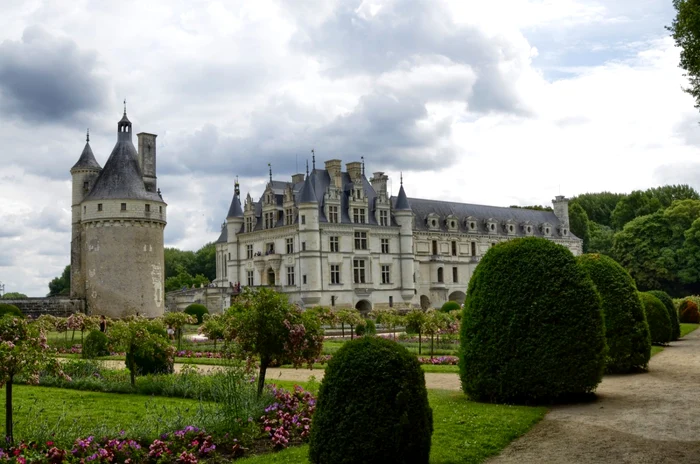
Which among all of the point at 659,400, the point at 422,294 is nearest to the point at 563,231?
the point at 422,294

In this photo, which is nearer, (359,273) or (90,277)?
(90,277)

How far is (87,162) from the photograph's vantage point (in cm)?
4384

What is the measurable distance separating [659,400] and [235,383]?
7.26 m

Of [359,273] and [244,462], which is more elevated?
[359,273]

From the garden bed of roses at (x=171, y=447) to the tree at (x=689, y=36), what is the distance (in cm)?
1148

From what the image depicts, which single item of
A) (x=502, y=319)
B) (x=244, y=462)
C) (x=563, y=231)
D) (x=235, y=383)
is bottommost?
(x=244, y=462)

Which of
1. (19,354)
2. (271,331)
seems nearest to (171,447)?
(19,354)

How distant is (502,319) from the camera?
11961 mm

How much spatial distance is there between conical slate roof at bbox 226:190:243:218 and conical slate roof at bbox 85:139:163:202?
9.61 m

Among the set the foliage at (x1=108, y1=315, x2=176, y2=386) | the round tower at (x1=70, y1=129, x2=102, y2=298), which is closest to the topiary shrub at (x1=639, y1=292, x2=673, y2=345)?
the foliage at (x1=108, y1=315, x2=176, y2=386)

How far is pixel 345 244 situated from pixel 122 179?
15018 mm

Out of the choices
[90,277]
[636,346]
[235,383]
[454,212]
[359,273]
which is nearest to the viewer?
[235,383]

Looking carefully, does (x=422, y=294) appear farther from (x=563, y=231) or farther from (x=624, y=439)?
(x=624, y=439)

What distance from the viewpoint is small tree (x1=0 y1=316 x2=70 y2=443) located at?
9.26 m
